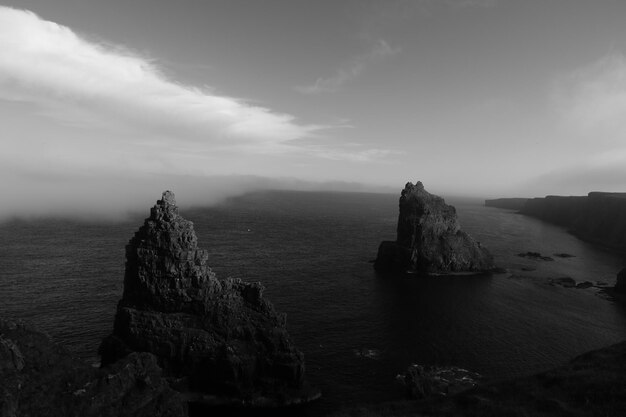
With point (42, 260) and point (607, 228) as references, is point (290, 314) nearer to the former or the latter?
point (42, 260)

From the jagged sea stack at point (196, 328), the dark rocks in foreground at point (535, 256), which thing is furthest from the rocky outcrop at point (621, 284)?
the jagged sea stack at point (196, 328)

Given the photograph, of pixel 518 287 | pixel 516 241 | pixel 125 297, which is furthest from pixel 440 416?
pixel 516 241

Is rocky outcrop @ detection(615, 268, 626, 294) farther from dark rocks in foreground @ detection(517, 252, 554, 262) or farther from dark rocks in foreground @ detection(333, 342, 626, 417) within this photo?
dark rocks in foreground @ detection(333, 342, 626, 417)

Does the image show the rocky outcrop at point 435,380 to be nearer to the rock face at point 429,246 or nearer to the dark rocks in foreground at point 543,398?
the dark rocks in foreground at point 543,398

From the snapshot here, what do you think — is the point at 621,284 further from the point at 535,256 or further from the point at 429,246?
the point at 429,246

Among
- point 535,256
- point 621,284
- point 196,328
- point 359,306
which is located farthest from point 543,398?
point 535,256

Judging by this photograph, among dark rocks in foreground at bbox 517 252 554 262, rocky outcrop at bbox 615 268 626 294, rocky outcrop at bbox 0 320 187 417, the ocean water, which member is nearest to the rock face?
the ocean water

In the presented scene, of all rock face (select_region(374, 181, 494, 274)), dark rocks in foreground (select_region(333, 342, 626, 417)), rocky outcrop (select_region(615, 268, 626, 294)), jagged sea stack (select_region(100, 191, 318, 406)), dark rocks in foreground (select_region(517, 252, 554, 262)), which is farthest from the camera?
dark rocks in foreground (select_region(517, 252, 554, 262))
